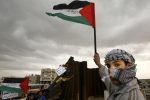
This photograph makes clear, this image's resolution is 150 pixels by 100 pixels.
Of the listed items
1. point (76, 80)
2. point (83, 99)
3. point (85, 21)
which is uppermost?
point (85, 21)

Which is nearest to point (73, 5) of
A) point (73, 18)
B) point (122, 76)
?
point (73, 18)

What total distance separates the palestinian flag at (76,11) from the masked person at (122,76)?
484 centimetres

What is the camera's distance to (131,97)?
2391 millimetres

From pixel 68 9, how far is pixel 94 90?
2.15 m

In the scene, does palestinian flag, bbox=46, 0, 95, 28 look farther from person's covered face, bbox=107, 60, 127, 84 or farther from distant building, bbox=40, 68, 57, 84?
distant building, bbox=40, 68, 57, 84

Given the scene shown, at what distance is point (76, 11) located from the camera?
7836 millimetres

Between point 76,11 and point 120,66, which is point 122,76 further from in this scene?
point 76,11

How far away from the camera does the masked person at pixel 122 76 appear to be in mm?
2430

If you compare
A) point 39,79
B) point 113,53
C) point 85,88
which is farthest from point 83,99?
point 39,79

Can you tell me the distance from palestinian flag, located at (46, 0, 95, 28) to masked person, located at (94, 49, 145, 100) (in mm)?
4844

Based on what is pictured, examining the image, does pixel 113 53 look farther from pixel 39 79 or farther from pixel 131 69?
pixel 39 79

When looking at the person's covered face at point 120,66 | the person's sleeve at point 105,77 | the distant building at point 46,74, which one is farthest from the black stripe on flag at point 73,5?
the distant building at point 46,74

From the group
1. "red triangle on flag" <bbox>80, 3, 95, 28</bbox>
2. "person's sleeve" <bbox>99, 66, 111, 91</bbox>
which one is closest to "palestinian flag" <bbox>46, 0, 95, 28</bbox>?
"red triangle on flag" <bbox>80, 3, 95, 28</bbox>

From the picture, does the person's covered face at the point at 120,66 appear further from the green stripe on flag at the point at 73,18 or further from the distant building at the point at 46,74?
the distant building at the point at 46,74
